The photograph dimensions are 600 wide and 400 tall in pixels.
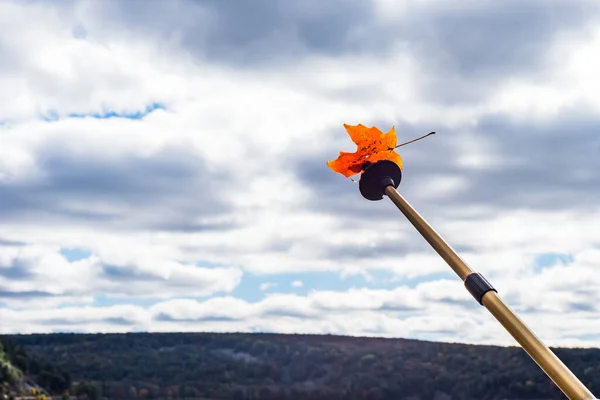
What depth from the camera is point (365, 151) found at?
13.9 ft

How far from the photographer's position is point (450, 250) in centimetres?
329

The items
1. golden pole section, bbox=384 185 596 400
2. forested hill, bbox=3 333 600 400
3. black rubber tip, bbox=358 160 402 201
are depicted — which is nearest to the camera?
golden pole section, bbox=384 185 596 400

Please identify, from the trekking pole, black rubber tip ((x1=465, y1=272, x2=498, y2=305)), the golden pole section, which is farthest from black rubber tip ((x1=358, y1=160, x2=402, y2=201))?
black rubber tip ((x1=465, y1=272, x2=498, y2=305))

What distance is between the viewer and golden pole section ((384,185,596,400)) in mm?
2498

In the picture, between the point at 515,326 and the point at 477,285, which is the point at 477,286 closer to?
the point at 477,285

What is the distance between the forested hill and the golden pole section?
24801 mm

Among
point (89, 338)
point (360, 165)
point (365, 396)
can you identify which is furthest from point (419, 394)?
point (360, 165)

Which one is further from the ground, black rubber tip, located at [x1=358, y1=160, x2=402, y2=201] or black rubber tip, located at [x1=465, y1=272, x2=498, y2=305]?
black rubber tip, located at [x1=358, y1=160, x2=402, y2=201]

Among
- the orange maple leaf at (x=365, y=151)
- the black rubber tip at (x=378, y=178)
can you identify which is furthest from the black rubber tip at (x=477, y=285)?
the orange maple leaf at (x=365, y=151)

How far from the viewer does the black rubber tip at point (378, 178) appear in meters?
4.08

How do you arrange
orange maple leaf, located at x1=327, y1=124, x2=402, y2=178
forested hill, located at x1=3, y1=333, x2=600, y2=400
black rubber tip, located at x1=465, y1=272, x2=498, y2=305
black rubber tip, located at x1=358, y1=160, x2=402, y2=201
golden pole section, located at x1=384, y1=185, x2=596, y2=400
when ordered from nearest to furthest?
golden pole section, located at x1=384, y1=185, x2=596, y2=400
black rubber tip, located at x1=465, y1=272, x2=498, y2=305
black rubber tip, located at x1=358, y1=160, x2=402, y2=201
orange maple leaf, located at x1=327, y1=124, x2=402, y2=178
forested hill, located at x1=3, y1=333, x2=600, y2=400

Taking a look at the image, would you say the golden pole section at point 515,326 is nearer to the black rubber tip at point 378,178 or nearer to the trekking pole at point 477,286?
the trekking pole at point 477,286

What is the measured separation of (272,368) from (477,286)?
1206 inches

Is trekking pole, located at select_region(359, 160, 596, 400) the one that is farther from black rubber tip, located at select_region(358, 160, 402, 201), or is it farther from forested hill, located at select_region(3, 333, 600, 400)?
forested hill, located at select_region(3, 333, 600, 400)
